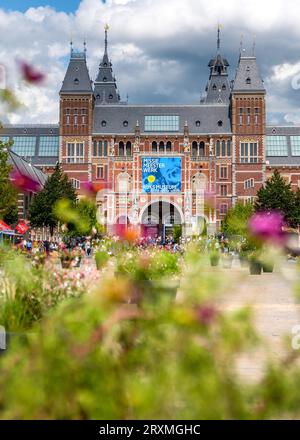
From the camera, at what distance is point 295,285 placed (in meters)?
3.38

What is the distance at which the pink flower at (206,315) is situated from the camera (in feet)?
8.81

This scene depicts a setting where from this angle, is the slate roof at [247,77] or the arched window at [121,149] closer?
the slate roof at [247,77]

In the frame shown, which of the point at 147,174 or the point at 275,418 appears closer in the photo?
the point at 275,418

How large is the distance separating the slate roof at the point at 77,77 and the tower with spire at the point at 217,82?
65.5 ft

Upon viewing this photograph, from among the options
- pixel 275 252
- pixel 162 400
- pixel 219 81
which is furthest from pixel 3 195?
pixel 219 81

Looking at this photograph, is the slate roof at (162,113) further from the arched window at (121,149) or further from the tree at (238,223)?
the tree at (238,223)

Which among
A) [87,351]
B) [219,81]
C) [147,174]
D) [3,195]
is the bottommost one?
[87,351]

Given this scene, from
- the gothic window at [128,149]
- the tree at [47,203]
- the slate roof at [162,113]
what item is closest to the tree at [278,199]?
the slate roof at [162,113]

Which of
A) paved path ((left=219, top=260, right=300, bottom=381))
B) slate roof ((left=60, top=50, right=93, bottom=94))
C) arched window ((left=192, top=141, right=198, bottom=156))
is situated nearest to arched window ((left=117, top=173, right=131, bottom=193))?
arched window ((left=192, top=141, right=198, bottom=156))

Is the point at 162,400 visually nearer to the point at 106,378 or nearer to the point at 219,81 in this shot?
the point at 106,378

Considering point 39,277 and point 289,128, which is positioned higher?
point 289,128

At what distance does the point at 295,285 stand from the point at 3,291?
3613 millimetres
